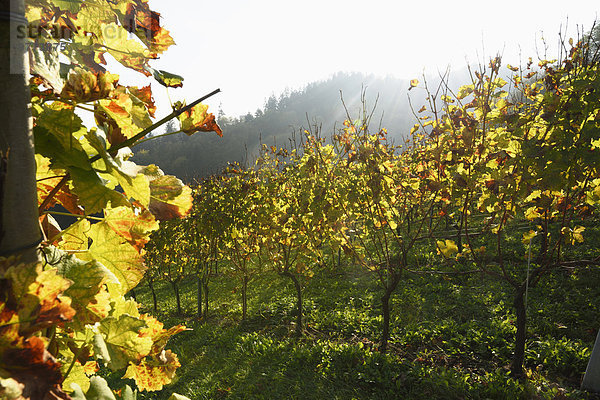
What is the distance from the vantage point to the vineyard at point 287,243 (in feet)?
1.43

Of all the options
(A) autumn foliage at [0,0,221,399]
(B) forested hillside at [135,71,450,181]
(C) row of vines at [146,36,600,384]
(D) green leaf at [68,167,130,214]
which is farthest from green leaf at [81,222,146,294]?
(B) forested hillside at [135,71,450,181]

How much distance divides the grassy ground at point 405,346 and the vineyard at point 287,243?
36 millimetres

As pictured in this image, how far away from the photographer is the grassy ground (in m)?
4.00

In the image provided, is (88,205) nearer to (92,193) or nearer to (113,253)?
(92,193)

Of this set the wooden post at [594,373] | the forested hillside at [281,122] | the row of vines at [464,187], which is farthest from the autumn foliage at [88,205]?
the forested hillside at [281,122]

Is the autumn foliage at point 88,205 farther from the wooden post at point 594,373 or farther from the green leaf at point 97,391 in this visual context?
the wooden post at point 594,373

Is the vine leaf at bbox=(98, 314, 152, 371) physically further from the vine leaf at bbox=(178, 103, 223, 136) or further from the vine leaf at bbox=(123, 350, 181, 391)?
the vine leaf at bbox=(178, 103, 223, 136)

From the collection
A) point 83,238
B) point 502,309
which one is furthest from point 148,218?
point 502,309

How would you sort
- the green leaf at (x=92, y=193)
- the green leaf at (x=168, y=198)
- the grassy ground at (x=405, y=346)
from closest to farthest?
the green leaf at (x=92, y=193)
the green leaf at (x=168, y=198)
the grassy ground at (x=405, y=346)

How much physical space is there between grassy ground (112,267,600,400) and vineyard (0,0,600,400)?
36mm

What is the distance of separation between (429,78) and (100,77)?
8225 cm

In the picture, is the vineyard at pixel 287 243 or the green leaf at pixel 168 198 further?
the green leaf at pixel 168 198

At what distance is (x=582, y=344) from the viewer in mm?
4445

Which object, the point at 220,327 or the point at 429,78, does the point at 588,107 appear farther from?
the point at 429,78
